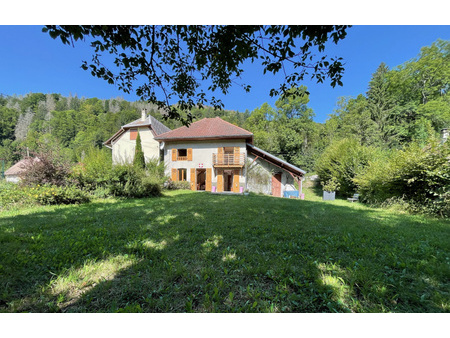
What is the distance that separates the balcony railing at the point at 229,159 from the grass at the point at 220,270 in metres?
11.7

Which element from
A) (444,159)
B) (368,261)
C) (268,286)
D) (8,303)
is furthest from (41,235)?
(444,159)

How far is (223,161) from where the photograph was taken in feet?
50.1

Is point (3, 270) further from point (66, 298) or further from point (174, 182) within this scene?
point (174, 182)

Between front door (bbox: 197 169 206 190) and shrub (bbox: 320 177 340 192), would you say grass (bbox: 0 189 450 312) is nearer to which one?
shrub (bbox: 320 177 340 192)

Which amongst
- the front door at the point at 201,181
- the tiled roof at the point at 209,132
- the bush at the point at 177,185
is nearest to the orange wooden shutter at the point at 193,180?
the bush at the point at 177,185

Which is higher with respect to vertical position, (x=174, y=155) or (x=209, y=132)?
(x=209, y=132)

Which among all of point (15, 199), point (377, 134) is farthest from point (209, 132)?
point (377, 134)

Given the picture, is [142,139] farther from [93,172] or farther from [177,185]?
[93,172]

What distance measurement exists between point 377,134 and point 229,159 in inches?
752

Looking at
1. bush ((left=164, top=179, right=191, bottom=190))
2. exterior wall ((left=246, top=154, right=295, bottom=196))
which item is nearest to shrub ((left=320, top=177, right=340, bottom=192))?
exterior wall ((left=246, top=154, right=295, bottom=196))

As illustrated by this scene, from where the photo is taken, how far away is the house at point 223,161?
586 inches

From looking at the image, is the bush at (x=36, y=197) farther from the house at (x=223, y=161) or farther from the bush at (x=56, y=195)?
the house at (x=223, y=161)

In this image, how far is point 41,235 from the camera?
9.79 feet

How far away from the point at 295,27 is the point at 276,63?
0.59m
